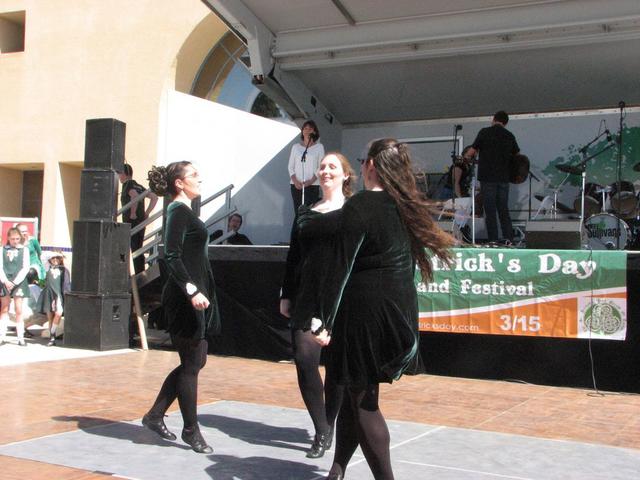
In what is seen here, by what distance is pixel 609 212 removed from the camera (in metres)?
10.7

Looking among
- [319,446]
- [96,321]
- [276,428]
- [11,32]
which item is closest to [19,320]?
[96,321]

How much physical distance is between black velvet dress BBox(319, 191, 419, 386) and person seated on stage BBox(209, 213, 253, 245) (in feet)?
25.8

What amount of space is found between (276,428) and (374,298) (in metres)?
2.53

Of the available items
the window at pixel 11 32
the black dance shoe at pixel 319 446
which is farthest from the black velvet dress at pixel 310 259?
the window at pixel 11 32

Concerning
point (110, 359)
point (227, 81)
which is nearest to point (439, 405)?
point (110, 359)

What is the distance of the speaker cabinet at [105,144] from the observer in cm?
1026

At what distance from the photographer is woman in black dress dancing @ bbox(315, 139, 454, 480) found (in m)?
3.59

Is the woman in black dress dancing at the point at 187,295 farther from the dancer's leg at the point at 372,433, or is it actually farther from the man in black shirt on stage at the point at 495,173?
the man in black shirt on stage at the point at 495,173

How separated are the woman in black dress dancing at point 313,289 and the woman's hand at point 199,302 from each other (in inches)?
21.4

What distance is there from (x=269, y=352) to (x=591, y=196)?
16.8ft

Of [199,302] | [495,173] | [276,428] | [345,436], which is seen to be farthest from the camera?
[495,173]

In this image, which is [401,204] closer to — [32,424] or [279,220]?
[32,424]

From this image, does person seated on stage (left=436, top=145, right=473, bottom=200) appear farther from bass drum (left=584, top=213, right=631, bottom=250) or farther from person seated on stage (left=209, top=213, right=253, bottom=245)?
person seated on stage (left=209, top=213, right=253, bottom=245)

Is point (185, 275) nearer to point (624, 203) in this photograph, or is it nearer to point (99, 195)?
point (99, 195)
